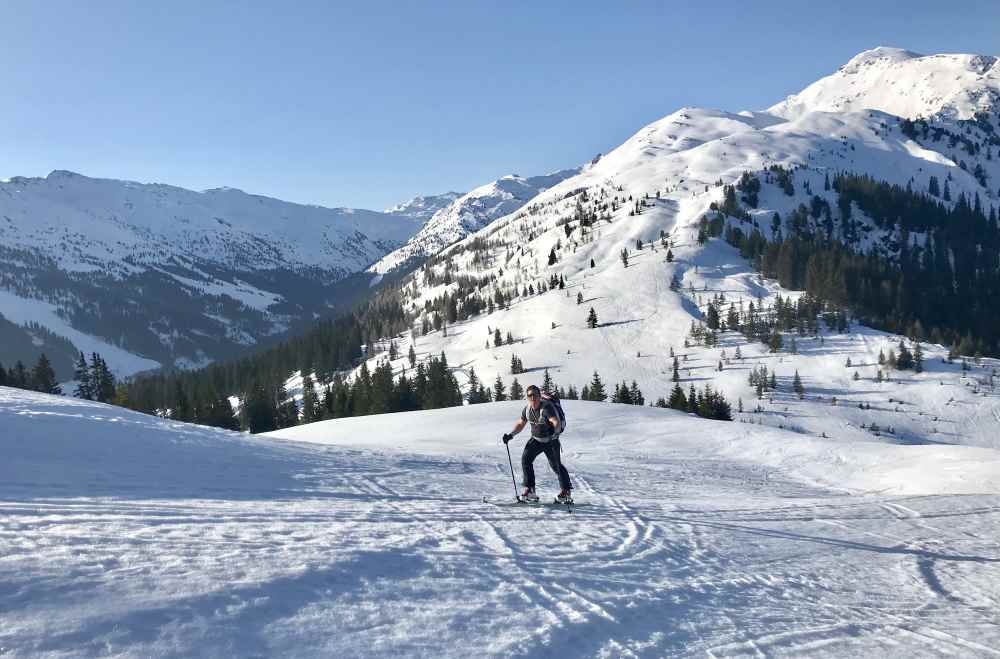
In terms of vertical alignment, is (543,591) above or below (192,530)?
below

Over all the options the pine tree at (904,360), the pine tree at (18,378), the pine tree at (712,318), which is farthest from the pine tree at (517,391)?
the pine tree at (904,360)

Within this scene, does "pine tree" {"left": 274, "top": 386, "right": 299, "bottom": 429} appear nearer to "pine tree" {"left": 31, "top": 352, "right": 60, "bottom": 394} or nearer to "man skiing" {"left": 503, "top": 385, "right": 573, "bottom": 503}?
"pine tree" {"left": 31, "top": 352, "right": 60, "bottom": 394}

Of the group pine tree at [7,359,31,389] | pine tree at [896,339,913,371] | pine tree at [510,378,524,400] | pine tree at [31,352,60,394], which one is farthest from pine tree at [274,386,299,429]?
pine tree at [896,339,913,371]

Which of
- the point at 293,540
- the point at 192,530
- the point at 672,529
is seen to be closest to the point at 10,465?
the point at 192,530

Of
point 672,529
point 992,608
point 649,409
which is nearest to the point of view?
point 992,608

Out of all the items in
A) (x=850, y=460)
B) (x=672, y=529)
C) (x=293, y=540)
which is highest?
(x=293, y=540)

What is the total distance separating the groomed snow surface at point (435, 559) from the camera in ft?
23.5

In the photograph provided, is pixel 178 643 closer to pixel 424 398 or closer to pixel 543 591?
pixel 543 591

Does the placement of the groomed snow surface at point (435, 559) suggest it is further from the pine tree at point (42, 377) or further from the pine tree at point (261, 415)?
the pine tree at point (42, 377)

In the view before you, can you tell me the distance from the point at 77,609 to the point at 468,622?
15.0 ft

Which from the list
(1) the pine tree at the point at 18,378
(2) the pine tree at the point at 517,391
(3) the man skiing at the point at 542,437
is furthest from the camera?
(2) the pine tree at the point at 517,391

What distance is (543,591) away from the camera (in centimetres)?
906

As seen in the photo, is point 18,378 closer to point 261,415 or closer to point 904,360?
point 261,415

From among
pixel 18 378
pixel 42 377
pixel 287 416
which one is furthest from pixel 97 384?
pixel 287 416
